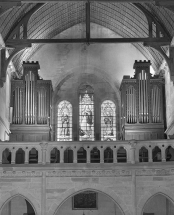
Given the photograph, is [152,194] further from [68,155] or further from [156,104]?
[156,104]

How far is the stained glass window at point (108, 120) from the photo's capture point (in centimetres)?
3638

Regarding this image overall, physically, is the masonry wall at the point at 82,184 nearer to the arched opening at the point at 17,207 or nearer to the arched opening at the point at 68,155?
the arched opening at the point at 68,155

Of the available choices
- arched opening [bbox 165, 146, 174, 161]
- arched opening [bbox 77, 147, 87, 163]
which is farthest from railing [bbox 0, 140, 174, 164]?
arched opening [bbox 77, 147, 87, 163]

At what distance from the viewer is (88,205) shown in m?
29.2

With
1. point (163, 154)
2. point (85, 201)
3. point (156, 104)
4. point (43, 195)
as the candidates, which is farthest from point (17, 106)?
point (163, 154)

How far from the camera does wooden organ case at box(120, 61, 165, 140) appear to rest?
1272 inches

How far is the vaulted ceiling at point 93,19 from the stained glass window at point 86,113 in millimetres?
4353

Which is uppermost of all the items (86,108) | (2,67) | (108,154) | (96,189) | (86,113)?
(2,67)

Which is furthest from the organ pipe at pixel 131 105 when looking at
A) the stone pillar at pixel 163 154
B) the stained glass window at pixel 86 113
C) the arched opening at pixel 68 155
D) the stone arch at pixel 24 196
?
the stone arch at pixel 24 196

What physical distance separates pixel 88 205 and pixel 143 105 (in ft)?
23.6

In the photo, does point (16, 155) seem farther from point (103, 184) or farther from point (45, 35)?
point (45, 35)

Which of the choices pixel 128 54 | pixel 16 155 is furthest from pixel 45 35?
pixel 16 155

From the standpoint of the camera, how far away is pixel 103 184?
25375 millimetres

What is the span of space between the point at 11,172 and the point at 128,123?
9584mm
